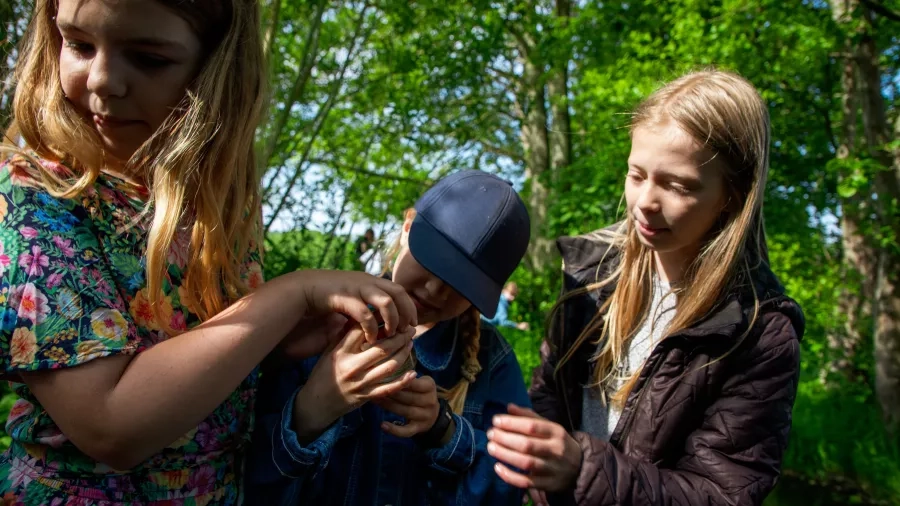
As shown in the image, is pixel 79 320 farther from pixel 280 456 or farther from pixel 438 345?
pixel 438 345

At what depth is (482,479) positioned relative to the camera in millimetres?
1650

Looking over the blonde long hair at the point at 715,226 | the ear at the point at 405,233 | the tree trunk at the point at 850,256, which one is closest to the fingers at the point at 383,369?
the ear at the point at 405,233

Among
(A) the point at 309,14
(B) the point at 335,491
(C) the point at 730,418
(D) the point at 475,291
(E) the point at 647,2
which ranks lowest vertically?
(B) the point at 335,491

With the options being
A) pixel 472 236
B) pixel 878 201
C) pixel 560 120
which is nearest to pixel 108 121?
pixel 472 236

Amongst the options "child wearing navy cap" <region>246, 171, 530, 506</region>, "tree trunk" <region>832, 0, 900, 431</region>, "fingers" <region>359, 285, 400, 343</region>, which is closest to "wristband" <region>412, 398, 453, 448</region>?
"child wearing navy cap" <region>246, 171, 530, 506</region>

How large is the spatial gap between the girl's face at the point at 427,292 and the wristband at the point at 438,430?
25 cm

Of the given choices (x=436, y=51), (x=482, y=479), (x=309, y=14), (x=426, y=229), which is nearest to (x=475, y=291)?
(x=426, y=229)

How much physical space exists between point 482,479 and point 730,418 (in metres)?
0.66

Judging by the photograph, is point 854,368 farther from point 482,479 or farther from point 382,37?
point 482,479

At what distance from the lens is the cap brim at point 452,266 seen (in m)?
1.65

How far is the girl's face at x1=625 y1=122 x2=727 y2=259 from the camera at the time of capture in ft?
6.04

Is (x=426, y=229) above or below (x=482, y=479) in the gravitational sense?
above

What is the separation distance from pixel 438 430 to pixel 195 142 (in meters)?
0.86

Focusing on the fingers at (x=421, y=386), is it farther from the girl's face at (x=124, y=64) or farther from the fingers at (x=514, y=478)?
the girl's face at (x=124, y=64)
